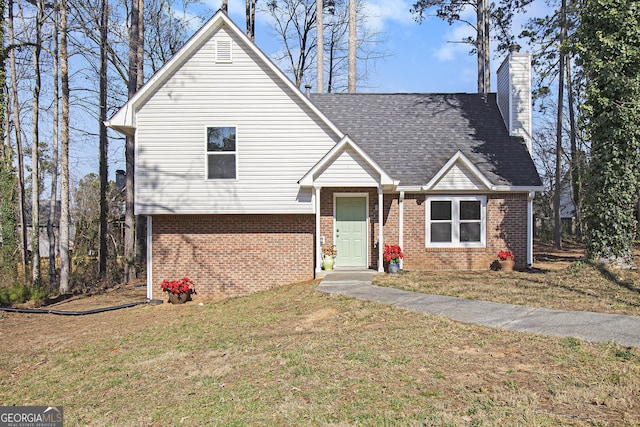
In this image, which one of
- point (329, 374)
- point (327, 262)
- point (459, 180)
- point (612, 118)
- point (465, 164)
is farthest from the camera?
point (459, 180)

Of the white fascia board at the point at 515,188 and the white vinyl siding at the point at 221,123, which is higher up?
the white vinyl siding at the point at 221,123

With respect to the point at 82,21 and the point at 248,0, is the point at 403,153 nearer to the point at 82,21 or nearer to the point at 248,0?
the point at 82,21

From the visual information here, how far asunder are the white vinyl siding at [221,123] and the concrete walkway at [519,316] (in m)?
4.04

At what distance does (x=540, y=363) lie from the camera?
6.47 meters

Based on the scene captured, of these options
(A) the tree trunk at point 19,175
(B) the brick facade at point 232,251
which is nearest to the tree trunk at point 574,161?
(B) the brick facade at point 232,251

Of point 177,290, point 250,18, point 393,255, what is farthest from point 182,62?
point 250,18

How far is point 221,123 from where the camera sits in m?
14.7

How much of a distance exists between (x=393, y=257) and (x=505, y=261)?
11.0 ft

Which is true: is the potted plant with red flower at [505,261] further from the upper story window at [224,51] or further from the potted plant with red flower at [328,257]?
the upper story window at [224,51]

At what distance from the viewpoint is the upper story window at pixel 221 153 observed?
48.4 feet

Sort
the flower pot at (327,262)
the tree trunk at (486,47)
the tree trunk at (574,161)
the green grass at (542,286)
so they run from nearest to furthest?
1. the green grass at (542,286)
2. the flower pot at (327,262)
3. the tree trunk at (574,161)
4. the tree trunk at (486,47)

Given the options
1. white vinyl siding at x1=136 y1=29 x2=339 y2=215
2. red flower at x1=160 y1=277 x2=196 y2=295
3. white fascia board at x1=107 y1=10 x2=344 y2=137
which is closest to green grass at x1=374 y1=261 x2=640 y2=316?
white vinyl siding at x1=136 y1=29 x2=339 y2=215

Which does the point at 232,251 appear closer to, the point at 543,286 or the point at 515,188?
the point at 543,286

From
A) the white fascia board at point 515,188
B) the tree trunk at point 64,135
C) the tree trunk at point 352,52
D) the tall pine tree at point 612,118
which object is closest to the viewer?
the tall pine tree at point 612,118
